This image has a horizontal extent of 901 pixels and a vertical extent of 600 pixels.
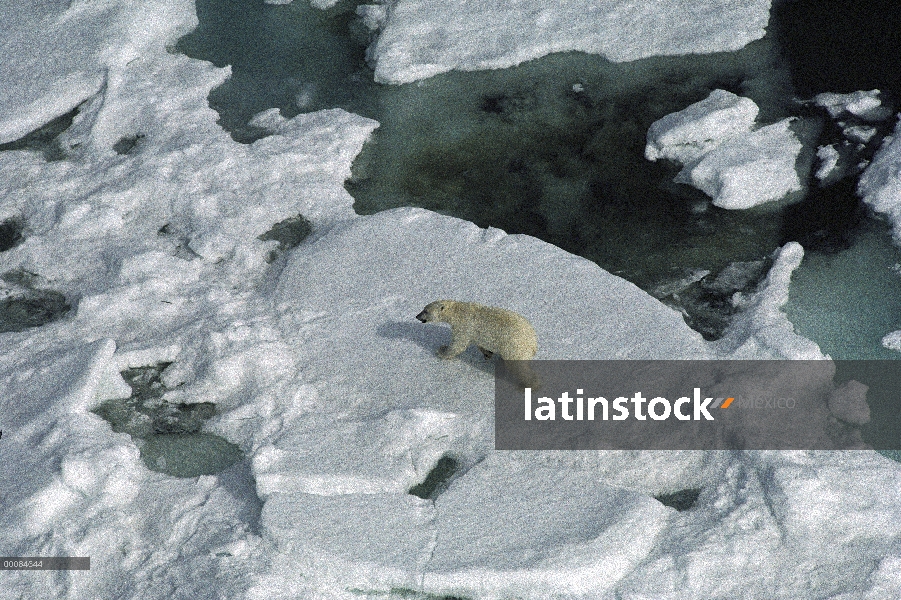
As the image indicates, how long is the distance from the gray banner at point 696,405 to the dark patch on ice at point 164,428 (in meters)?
1.51

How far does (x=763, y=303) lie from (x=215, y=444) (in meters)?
3.22

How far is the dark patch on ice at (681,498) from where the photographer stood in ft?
13.8

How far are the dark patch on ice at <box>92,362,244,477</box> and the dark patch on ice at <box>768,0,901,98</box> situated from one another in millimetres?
5351

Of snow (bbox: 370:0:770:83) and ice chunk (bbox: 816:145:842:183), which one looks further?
snow (bbox: 370:0:770:83)

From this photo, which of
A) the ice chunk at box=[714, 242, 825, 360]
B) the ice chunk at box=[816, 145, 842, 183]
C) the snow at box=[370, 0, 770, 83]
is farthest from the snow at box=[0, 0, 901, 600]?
the snow at box=[370, 0, 770, 83]

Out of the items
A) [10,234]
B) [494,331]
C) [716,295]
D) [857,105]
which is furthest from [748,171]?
[10,234]

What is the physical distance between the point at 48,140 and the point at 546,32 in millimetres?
4409

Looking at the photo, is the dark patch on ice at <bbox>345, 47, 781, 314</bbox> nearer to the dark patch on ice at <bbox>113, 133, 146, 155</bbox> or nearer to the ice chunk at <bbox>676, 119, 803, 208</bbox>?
the ice chunk at <bbox>676, 119, 803, 208</bbox>

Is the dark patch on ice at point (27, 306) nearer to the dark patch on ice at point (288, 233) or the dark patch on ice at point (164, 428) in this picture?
the dark patch on ice at point (164, 428)

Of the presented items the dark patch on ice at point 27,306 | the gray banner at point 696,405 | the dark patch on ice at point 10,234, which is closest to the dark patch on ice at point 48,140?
the dark patch on ice at point 10,234

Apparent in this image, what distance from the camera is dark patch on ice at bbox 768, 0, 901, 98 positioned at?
7.43 metres

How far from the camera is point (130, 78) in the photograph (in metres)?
8.09

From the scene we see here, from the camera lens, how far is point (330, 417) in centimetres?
477

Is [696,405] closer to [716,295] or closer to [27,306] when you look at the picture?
[716,295]
